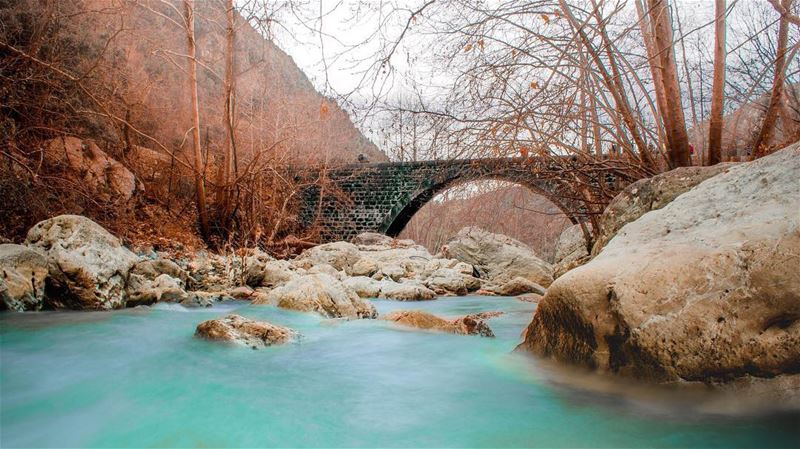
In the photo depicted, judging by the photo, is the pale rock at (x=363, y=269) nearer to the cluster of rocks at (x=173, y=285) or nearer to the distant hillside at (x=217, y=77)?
the cluster of rocks at (x=173, y=285)

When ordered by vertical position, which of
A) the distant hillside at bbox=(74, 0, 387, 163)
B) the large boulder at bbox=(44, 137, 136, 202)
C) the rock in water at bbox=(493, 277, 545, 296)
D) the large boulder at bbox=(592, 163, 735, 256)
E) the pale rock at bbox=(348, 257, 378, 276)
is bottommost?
the rock in water at bbox=(493, 277, 545, 296)

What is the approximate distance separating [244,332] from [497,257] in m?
8.32

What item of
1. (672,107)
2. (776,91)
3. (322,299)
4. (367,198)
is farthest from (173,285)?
(367,198)

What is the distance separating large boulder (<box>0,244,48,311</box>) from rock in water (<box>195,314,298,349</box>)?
173 centimetres

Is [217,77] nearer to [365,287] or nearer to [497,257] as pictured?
[365,287]

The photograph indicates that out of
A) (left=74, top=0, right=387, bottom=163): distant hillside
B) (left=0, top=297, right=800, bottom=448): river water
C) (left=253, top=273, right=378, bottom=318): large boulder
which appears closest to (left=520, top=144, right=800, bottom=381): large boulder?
(left=0, top=297, right=800, bottom=448): river water

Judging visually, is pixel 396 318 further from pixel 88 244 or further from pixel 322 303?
pixel 88 244

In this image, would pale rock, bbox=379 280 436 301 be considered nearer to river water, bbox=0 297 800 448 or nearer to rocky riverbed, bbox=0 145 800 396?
rocky riverbed, bbox=0 145 800 396

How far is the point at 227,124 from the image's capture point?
845 centimetres

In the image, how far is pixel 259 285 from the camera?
7352mm

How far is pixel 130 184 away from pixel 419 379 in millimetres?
8122

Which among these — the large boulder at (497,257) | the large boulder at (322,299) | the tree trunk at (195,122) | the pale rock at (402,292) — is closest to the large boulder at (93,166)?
the tree trunk at (195,122)

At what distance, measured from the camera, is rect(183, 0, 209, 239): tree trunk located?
7961 millimetres

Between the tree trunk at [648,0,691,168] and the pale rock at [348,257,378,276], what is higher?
the tree trunk at [648,0,691,168]
